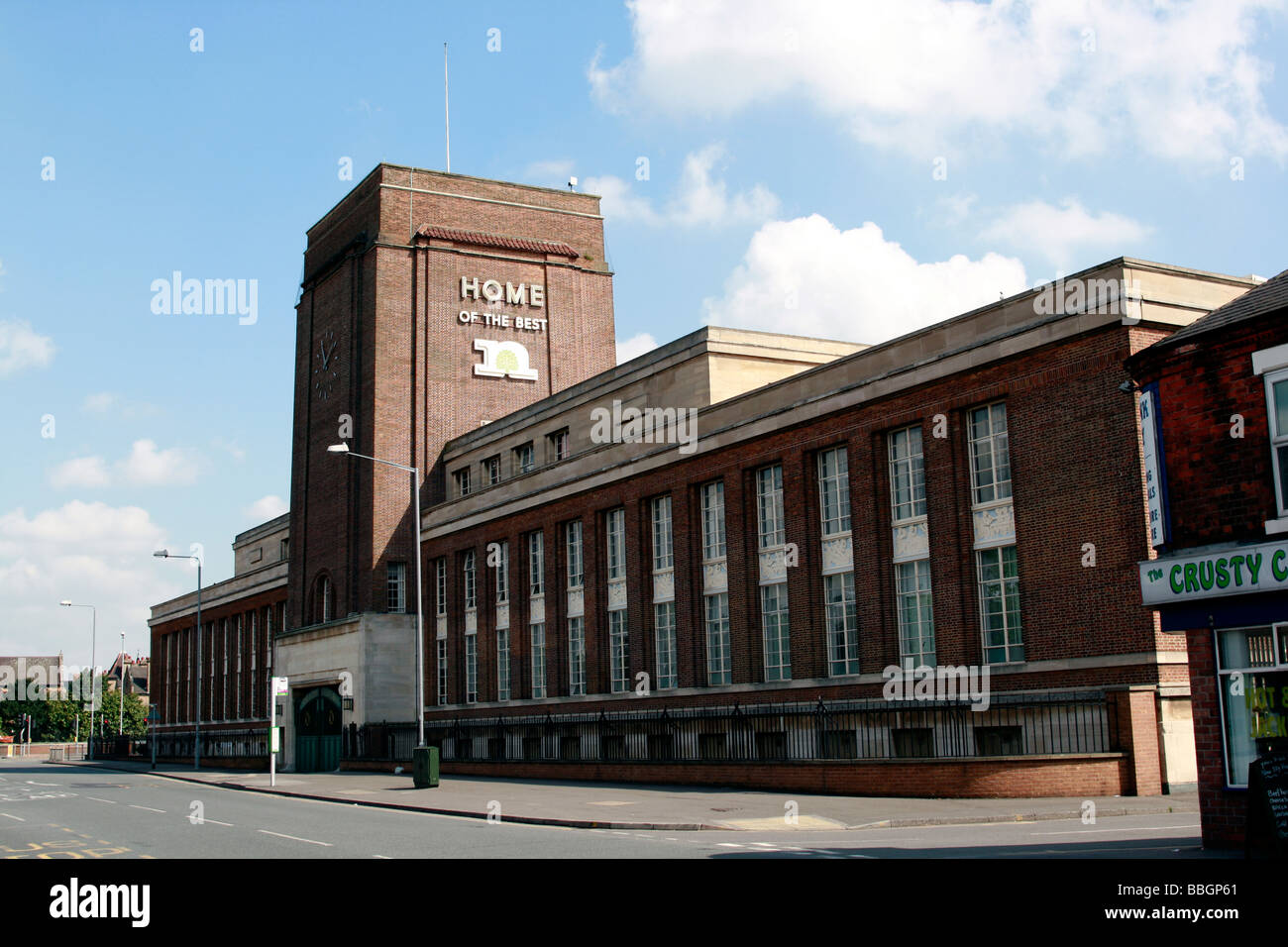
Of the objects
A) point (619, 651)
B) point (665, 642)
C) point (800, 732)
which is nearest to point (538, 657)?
point (619, 651)

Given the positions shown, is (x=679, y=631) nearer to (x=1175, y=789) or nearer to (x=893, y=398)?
(x=893, y=398)

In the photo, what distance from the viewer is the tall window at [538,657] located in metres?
45.2

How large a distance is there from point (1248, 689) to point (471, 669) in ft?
124

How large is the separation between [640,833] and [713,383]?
20200mm

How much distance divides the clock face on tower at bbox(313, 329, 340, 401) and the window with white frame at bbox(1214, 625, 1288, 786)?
4579 centimetres

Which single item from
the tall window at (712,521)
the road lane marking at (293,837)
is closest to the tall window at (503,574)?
the tall window at (712,521)

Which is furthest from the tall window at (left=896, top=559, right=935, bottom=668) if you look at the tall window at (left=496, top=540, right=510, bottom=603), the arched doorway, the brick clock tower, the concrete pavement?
the arched doorway

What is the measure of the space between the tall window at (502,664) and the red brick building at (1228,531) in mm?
33785

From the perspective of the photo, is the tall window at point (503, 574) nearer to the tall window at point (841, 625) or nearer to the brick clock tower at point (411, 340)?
the brick clock tower at point (411, 340)
